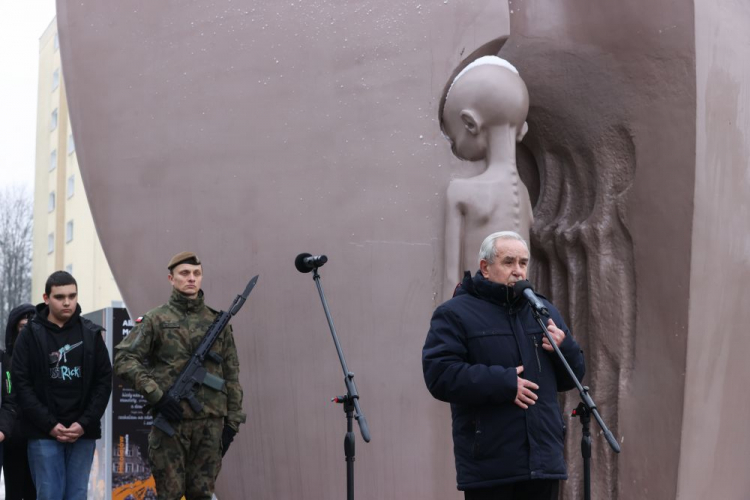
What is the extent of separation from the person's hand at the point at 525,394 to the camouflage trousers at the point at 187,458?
172cm

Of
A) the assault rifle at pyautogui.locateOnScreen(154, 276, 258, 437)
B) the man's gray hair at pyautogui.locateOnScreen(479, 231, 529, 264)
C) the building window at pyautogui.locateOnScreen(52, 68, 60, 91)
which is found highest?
the building window at pyautogui.locateOnScreen(52, 68, 60, 91)

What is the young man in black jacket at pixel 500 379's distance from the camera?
308 centimetres

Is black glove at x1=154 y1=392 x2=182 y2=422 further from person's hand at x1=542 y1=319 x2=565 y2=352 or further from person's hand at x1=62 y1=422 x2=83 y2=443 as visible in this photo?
person's hand at x1=542 y1=319 x2=565 y2=352

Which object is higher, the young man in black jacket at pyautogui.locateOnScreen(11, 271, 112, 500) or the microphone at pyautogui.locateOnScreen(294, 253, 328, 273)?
the microphone at pyautogui.locateOnScreen(294, 253, 328, 273)

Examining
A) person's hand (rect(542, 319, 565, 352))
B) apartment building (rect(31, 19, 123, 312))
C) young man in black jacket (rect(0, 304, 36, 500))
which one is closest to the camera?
person's hand (rect(542, 319, 565, 352))

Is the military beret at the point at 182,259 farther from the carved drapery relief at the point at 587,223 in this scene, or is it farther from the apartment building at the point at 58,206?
the apartment building at the point at 58,206

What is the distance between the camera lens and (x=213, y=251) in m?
5.04

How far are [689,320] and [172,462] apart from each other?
2389 mm

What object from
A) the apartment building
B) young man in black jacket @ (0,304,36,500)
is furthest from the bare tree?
young man in black jacket @ (0,304,36,500)

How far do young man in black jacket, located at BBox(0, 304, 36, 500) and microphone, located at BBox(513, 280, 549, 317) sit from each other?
2.74 metres

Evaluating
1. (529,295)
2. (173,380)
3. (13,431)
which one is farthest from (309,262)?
(13,431)

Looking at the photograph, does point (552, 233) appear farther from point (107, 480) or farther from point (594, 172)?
point (107, 480)

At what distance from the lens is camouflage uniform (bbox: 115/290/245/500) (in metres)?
4.30

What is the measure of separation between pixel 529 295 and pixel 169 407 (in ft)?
5.93
